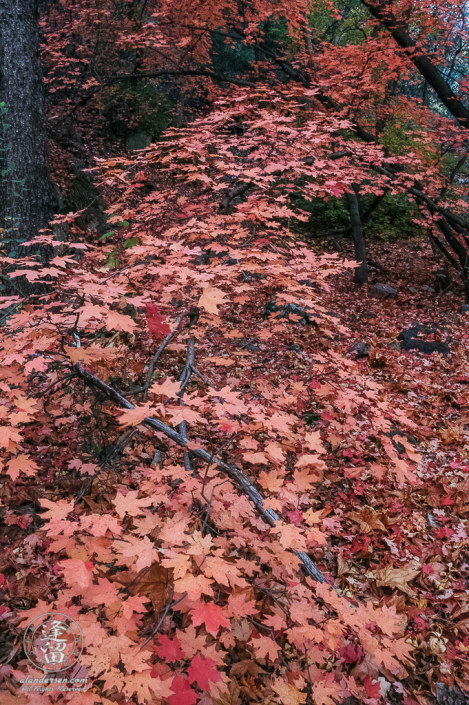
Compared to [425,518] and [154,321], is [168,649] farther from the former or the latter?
[425,518]

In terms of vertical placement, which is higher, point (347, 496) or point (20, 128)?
point (20, 128)

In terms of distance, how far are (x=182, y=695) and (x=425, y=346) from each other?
7.10 m

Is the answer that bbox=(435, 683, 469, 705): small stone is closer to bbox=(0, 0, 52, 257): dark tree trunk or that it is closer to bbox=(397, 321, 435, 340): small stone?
bbox=(0, 0, 52, 257): dark tree trunk

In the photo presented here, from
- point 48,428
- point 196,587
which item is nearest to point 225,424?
point 196,587

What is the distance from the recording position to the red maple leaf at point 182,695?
70.6 inches

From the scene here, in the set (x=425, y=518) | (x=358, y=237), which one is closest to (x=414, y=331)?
(x=358, y=237)

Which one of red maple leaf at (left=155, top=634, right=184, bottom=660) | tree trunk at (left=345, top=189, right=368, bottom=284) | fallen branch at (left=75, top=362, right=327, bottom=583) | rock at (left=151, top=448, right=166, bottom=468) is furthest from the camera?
tree trunk at (left=345, top=189, right=368, bottom=284)

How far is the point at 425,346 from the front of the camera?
738cm

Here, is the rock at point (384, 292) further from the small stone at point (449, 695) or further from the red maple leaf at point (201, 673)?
the red maple leaf at point (201, 673)

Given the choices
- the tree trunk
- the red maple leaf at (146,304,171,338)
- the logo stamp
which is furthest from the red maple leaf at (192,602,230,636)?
the tree trunk

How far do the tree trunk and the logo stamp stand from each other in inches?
428

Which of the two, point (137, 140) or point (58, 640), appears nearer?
point (58, 640)

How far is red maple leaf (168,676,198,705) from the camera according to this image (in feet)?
5.88

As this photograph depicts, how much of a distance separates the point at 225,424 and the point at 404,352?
6.09m
